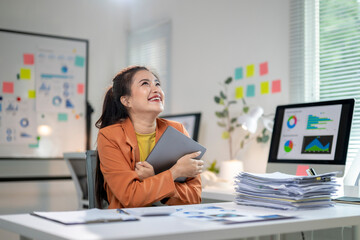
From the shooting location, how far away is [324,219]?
125cm

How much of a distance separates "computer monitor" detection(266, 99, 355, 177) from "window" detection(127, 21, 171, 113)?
1.86 meters

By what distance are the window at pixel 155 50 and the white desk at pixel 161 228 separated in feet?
9.41

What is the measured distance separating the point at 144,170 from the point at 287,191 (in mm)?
500

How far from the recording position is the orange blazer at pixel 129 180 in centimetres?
152

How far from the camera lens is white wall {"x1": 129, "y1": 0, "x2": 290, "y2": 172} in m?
2.99

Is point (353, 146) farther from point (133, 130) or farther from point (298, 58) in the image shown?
point (133, 130)

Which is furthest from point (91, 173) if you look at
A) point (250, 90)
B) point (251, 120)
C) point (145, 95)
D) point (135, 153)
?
point (250, 90)

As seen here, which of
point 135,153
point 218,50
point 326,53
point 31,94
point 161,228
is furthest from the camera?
point 31,94

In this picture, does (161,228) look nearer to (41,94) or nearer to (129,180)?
(129,180)

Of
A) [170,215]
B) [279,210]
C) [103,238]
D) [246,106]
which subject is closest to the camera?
[103,238]

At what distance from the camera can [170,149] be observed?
160 centimetres

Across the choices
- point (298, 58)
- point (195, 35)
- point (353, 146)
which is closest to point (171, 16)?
point (195, 35)

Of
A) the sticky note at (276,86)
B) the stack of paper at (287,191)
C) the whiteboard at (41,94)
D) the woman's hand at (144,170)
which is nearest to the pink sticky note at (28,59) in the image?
the whiteboard at (41,94)

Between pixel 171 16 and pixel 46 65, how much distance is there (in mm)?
1217
